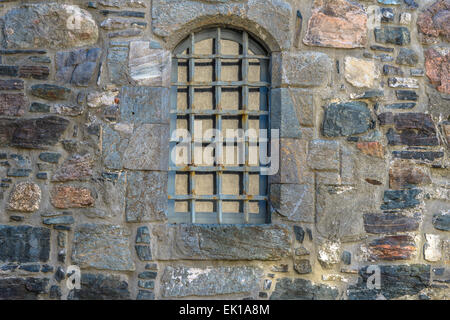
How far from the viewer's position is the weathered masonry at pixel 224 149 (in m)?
3.23

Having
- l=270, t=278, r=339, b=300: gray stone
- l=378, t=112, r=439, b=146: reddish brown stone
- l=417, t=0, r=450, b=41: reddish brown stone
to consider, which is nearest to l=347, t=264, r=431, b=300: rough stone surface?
l=270, t=278, r=339, b=300: gray stone

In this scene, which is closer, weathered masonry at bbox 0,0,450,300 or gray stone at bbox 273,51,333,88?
weathered masonry at bbox 0,0,450,300

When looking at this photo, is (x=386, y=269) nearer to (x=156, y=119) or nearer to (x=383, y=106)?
(x=383, y=106)

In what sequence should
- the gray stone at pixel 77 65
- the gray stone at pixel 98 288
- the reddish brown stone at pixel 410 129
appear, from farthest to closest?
the reddish brown stone at pixel 410 129 < the gray stone at pixel 77 65 < the gray stone at pixel 98 288

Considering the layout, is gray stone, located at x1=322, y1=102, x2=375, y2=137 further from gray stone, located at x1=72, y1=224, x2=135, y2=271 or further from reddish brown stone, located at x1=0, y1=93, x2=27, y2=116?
reddish brown stone, located at x1=0, y1=93, x2=27, y2=116

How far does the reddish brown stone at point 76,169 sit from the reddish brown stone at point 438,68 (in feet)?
7.82

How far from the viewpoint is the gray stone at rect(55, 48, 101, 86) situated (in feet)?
10.8

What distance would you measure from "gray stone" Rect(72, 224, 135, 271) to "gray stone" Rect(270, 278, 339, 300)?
3.11 ft

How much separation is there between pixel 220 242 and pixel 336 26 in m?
1.65

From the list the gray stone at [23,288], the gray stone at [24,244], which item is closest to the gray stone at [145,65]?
the gray stone at [24,244]

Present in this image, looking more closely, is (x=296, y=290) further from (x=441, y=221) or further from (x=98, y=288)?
(x=98, y=288)

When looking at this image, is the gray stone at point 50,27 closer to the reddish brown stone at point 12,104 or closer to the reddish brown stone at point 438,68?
the reddish brown stone at point 12,104

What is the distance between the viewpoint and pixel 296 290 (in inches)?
128

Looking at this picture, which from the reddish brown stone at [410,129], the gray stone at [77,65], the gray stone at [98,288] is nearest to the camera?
the gray stone at [98,288]
